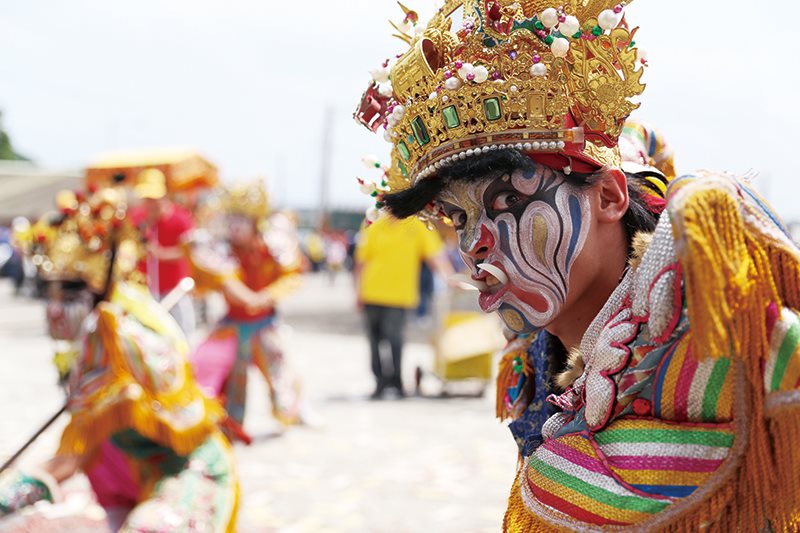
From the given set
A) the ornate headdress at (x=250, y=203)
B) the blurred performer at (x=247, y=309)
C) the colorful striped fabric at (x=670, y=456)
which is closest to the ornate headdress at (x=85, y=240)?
the colorful striped fabric at (x=670, y=456)

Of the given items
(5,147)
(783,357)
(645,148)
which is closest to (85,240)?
(645,148)

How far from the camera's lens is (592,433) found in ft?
4.40

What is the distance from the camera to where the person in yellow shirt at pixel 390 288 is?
822 cm

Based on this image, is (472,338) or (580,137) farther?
(472,338)

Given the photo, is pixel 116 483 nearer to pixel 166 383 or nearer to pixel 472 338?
pixel 166 383

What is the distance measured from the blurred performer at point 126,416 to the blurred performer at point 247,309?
114 inches

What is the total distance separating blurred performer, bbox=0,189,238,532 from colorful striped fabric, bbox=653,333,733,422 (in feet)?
7.12

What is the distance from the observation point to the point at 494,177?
1.54 metres

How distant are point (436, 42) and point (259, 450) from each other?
5.17 m

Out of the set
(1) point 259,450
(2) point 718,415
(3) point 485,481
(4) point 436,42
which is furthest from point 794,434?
(1) point 259,450

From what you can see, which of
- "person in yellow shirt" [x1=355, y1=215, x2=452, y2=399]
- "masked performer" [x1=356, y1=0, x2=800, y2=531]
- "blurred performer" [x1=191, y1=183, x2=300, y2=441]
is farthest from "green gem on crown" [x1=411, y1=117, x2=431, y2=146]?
"person in yellow shirt" [x1=355, y1=215, x2=452, y2=399]

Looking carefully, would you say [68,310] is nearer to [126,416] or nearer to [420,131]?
[126,416]

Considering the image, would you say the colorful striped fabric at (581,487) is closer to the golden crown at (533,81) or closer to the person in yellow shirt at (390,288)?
the golden crown at (533,81)

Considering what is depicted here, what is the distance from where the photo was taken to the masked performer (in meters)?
1.19
